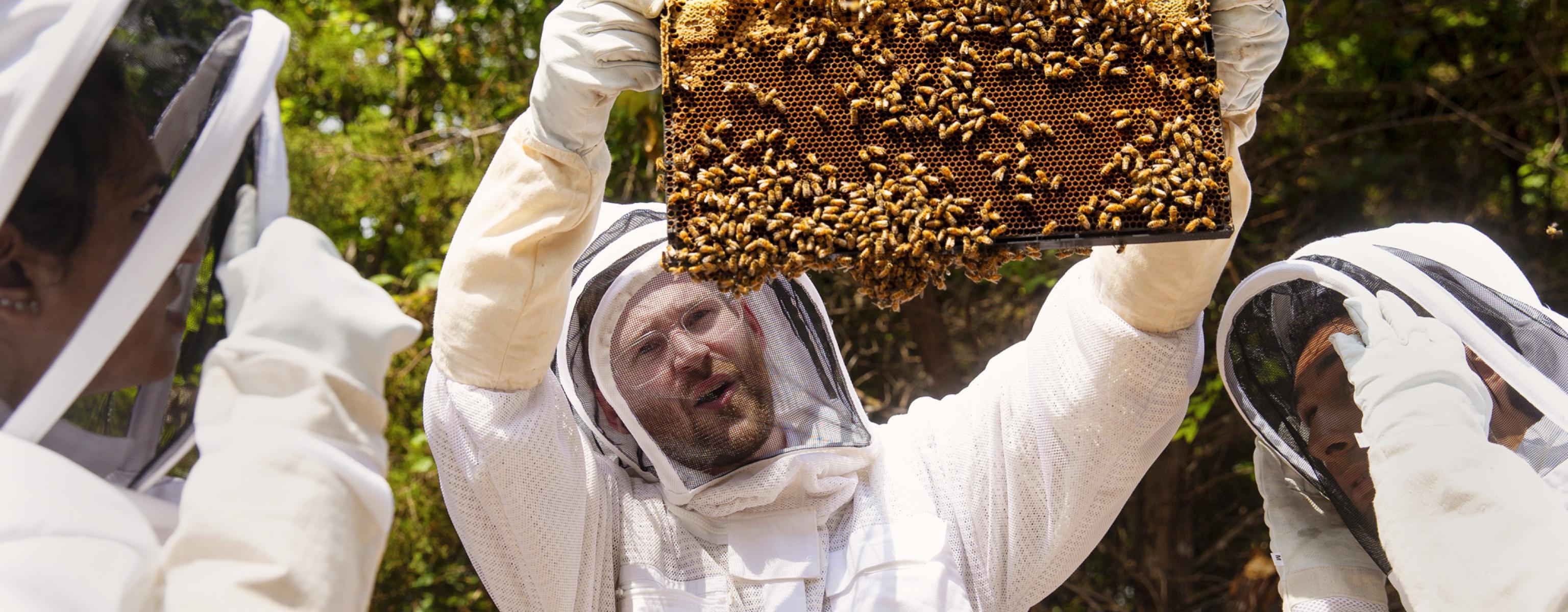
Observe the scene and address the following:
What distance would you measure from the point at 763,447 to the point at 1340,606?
4.32 ft

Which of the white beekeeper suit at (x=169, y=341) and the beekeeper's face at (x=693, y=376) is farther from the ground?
the white beekeeper suit at (x=169, y=341)

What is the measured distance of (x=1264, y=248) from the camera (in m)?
5.06

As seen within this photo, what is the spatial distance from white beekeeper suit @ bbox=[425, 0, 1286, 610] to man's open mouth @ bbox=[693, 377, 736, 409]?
12 mm

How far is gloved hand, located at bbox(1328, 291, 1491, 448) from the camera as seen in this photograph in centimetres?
215

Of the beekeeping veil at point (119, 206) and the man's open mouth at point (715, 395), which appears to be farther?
the man's open mouth at point (715, 395)

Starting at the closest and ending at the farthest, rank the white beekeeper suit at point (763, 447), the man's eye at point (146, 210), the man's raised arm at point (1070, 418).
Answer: the man's eye at point (146, 210) → the white beekeeper suit at point (763, 447) → the man's raised arm at point (1070, 418)

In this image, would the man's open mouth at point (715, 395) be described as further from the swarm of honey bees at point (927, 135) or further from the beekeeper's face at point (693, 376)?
the swarm of honey bees at point (927, 135)

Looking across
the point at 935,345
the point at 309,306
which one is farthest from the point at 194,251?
the point at 935,345

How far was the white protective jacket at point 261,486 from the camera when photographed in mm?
1472

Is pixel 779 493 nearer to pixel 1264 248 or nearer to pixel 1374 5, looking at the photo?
pixel 1264 248

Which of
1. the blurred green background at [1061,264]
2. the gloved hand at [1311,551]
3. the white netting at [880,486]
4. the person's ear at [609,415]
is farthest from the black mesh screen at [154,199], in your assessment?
the blurred green background at [1061,264]

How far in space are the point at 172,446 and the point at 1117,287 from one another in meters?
1.83

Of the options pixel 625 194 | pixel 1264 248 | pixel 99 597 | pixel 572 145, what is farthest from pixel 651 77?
pixel 1264 248

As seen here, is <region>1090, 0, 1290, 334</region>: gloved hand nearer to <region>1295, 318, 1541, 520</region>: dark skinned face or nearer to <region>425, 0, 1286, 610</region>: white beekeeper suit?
<region>425, 0, 1286, 610</region>: white beekeeper suit
